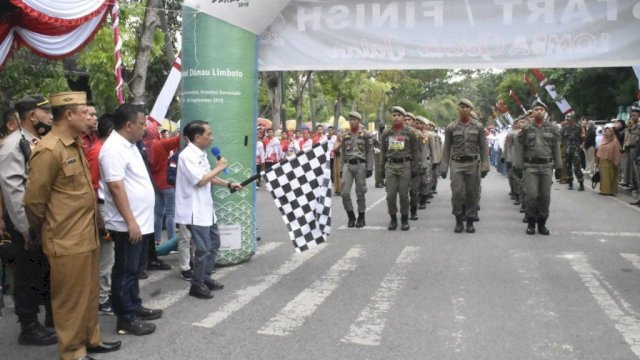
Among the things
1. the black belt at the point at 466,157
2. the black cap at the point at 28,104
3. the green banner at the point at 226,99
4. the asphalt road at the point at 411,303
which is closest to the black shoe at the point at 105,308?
the asphalt road at the point at 411,303

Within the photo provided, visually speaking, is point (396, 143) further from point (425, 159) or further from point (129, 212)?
point (129, 212)

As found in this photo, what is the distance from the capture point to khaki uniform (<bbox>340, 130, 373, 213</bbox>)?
444 inches

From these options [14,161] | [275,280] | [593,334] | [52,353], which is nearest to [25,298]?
[52,353]

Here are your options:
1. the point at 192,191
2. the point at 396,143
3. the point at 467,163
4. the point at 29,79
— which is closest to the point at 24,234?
the point at 192,191

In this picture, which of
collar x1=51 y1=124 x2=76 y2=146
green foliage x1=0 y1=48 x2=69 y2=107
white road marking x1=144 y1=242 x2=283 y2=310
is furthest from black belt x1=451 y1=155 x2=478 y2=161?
green foliage x1=0 y1=48 x2=69 y2=107

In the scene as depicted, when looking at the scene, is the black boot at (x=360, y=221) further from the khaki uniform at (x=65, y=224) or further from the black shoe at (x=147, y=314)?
the khaki uniform at (x=65, y=224)

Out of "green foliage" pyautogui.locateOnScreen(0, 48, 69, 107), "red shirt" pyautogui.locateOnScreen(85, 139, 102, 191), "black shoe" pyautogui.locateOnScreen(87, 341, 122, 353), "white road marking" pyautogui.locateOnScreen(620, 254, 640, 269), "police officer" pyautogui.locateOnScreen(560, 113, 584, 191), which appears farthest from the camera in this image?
"police officer" pyautogui.locateOnScreen(560, 113, 584, 191)

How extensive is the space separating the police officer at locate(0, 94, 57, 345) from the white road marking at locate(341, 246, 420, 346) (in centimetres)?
247

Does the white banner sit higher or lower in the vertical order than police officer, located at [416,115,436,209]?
higher

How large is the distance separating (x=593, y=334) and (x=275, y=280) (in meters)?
3.41

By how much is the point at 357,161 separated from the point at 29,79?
11.4 m

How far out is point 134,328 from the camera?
5.20 m

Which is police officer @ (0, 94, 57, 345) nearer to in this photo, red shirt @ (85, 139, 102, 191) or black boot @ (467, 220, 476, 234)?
red shirt @ (85, 139, 102, 191)

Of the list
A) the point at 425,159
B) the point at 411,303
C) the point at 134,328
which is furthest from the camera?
the point at 425,159
